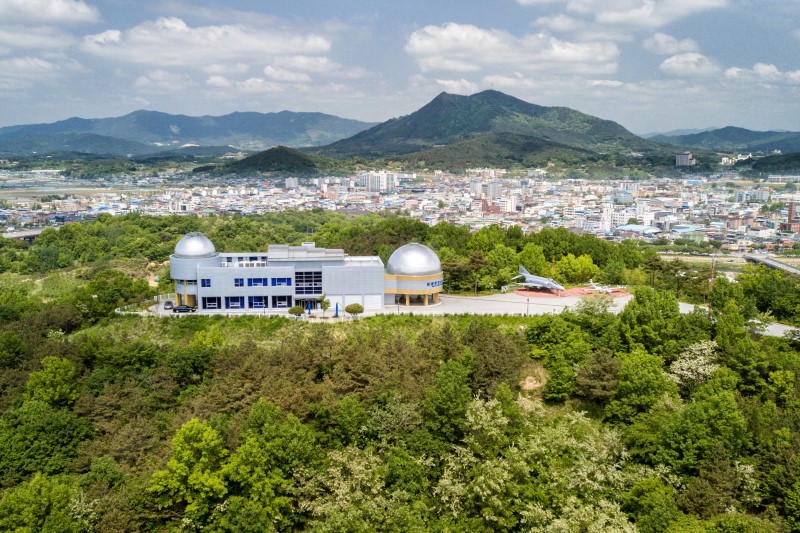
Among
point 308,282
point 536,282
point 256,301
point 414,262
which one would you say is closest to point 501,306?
point 536,282

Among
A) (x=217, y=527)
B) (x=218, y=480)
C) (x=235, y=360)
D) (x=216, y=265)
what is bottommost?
A: (x=217, y=527)

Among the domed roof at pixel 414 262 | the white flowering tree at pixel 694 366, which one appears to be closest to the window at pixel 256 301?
the domed roof at pixel 414 262

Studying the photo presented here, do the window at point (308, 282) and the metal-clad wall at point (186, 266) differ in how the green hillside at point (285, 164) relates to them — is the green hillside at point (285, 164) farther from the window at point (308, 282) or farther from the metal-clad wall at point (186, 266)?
the window at point (308, 282)

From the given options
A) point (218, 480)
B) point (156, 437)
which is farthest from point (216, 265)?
point (218, 480)

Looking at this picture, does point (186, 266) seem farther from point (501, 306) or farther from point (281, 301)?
point (501, 306)

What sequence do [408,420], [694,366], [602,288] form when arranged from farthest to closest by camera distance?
[602,288] < [694,366] < [408,420]

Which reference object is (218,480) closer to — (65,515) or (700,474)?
(65,515)
